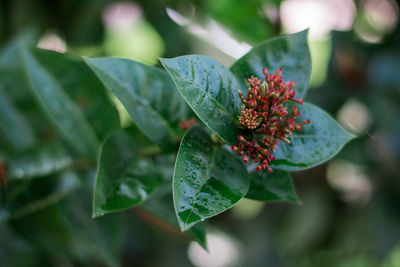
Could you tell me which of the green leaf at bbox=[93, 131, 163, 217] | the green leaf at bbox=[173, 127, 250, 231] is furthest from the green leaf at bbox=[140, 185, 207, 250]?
the green leaf at bbox=[173, 127, 250, 231]

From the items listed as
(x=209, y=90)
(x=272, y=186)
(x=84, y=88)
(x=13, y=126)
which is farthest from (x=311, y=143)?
(x=13, y=126)

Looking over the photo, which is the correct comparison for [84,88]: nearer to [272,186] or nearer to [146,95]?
[146,95]

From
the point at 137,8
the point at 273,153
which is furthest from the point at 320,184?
the point at 273,153

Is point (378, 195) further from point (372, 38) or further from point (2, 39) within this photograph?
point (2, 39)

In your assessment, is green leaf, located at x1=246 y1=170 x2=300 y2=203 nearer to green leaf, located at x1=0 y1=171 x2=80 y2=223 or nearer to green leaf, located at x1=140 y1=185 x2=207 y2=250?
green leaf, located at x1=140 y1=185 x2=207 y2=250

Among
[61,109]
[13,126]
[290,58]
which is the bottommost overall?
[13,126]

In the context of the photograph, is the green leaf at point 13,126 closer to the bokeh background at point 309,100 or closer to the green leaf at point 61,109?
the green leaf at point 61,109

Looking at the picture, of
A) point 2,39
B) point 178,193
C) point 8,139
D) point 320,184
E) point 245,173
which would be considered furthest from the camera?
point 320,184
